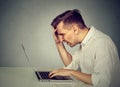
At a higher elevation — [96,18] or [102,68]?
[96,18]

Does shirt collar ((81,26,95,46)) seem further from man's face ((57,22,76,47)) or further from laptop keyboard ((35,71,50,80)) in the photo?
laptop keyboard ((35,71,50,80))

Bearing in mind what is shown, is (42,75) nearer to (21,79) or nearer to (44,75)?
(44,75)

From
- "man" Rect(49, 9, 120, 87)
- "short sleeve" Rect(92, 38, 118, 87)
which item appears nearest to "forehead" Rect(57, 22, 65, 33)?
"man" Rect(49, 9, 120, 87)

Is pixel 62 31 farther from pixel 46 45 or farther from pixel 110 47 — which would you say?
pixel 110 47

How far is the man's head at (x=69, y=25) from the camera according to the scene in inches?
88.0

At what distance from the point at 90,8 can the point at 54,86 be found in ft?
2.58

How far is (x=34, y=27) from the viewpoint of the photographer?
2.23 m

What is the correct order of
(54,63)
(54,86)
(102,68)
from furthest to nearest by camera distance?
(54,63) < (102,68) < (54,86)

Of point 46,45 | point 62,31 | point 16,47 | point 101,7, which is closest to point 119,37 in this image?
point 101,7

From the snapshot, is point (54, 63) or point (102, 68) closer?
point (102, 68)

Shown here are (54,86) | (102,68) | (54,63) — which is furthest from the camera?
(54,63)

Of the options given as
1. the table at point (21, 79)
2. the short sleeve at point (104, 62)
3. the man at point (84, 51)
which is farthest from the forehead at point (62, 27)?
the table at point (21, 79)

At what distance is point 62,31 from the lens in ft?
7.36

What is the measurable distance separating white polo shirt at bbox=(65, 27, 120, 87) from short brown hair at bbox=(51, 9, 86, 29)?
0.12 metres
